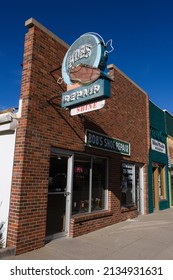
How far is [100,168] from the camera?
8.85m

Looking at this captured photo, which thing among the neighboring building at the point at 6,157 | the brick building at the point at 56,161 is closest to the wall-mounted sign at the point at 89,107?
the brick building at the point at 56,161

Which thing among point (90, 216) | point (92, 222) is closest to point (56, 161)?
point (90, 216)

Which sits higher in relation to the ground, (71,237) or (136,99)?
(136,99)

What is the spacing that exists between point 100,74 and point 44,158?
2.49 m

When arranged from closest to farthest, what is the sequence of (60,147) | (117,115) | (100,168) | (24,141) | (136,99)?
(24,141) < (60,147) < (100,168) < (117,115) < (136,99)

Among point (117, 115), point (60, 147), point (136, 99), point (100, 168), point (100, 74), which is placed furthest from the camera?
point (136, 99)

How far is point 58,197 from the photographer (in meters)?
6.86

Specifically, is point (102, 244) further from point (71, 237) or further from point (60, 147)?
point (60, 147)

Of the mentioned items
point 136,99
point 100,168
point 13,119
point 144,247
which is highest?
point 136,99

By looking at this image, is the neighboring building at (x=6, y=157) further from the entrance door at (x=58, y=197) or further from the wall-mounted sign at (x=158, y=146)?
the wall-mounted sign at (x=158, y=146)

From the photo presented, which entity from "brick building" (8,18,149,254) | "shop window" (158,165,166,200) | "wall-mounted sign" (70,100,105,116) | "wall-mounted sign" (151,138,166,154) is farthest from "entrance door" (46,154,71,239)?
"shop window" (158,165,166,200)

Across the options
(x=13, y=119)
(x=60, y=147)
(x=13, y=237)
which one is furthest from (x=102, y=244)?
(x=13, y=119)

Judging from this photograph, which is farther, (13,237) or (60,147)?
(60,147)

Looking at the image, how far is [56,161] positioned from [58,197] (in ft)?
3.32
